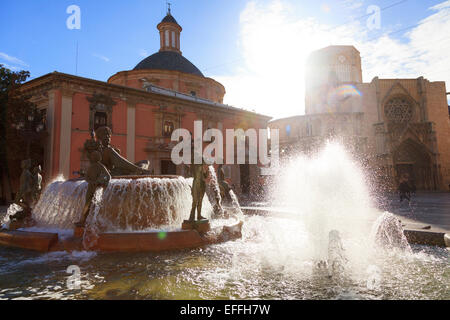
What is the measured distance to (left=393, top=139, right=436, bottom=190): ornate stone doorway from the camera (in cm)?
2861

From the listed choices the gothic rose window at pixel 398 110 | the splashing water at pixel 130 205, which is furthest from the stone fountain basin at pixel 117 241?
the gothic rose window at pixel 398 110

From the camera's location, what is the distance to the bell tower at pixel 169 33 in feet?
103

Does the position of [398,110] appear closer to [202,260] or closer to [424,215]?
[424,215]

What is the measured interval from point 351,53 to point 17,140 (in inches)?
1714

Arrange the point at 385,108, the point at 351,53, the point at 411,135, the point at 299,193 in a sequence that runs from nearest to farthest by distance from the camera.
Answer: the point at 299,193
the point at 411,135
the point at 385,108
the point at 351,53

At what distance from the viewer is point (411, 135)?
96.9ft

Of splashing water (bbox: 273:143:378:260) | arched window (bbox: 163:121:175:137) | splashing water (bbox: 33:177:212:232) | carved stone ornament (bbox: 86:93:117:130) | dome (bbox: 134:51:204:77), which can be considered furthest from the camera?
dome (bbox: 134:51:204:77)

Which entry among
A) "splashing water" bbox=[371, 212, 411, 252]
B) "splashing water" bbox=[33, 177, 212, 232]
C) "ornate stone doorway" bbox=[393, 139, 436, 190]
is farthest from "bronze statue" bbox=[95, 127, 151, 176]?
"ornate stone doorway" bbox=[393, 139, 436, 190]

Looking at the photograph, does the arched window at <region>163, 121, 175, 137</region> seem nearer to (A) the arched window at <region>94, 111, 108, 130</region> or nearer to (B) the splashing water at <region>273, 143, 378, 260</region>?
(A) the arched window at <region>94, 111, 108, 130</region>

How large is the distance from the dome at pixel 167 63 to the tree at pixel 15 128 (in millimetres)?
12461

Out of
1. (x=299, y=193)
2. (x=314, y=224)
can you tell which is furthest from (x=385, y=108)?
(x=314, y=224)

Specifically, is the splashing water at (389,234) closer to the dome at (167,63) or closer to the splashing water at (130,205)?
the splashing water at (130,205)

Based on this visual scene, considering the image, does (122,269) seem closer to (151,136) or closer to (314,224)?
(314,224)

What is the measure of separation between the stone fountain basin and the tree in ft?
49.7
